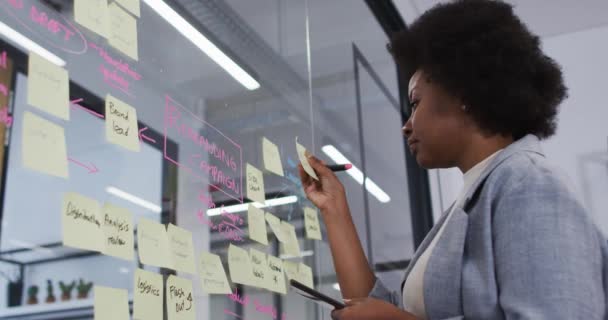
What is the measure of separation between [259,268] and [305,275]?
0.22 m

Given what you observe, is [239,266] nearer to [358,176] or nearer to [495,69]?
[495,69]

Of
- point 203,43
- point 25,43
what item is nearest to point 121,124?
point 25,43

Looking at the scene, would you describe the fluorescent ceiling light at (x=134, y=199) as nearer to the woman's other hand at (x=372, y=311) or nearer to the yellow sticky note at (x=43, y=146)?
the yellow sticky note at (x=43, y=146)

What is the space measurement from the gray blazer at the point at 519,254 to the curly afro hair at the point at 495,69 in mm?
120

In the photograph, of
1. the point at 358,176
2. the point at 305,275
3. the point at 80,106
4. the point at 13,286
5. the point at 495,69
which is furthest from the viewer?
the point at 358,176

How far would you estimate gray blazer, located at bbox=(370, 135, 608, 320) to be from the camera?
2.71 feet

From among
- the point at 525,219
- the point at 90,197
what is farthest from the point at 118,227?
the point at 525,219

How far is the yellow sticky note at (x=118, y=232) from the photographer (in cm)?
86

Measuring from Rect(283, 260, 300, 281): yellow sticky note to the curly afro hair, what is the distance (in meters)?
0.49

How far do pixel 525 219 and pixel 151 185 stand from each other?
0.56 metres

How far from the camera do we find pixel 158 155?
3.41 ft

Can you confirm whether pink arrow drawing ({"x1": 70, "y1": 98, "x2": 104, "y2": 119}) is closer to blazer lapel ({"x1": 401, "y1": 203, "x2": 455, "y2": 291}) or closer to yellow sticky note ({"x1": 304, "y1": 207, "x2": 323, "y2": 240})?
blazer lapel ({"x1": 401, "y1": 203, "x2": 455, "y2": 291})

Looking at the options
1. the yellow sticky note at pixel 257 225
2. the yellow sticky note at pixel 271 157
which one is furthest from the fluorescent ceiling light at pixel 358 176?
the yellow sticky note at pixel 257 225

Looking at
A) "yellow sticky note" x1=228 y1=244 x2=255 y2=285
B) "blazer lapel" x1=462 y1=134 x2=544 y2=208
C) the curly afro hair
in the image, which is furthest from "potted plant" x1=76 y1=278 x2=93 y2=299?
the curly afro hair
